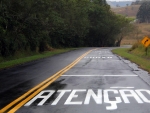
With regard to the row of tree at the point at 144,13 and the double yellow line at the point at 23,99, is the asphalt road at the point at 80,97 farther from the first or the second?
the row of tree at the point at 144,13

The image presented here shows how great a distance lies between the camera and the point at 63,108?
26.4ft

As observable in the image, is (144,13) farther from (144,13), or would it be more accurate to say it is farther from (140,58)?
(140,58)

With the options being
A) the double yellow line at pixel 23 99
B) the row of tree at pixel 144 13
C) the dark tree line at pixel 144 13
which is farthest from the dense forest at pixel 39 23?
the dark tree line at pixel 144 13

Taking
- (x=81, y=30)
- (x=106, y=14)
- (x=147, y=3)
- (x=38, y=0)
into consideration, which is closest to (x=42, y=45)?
(x=38, y=0)

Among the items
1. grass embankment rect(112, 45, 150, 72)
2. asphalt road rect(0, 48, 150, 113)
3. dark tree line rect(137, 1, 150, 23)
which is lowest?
grass embankment rect(112, 45, 150, 72)

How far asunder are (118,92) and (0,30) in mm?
15328

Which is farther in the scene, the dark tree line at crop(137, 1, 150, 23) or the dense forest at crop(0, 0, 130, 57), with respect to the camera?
the dark tree line at crop(137, 1, 150, 23)

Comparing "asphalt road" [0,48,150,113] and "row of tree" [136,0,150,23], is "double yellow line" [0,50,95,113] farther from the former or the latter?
"row of tree" [136,0,150,23]

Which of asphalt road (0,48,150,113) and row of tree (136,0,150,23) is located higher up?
row of tree (136,0,150,23)

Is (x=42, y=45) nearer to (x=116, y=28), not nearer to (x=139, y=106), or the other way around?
(x=139, y=106)

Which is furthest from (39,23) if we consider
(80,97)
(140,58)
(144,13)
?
(144,13)

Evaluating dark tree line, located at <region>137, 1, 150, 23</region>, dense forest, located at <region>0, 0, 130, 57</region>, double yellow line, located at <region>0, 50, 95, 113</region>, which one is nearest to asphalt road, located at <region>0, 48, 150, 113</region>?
double yellow line, located at <region>0, 50, 95, 113</region>

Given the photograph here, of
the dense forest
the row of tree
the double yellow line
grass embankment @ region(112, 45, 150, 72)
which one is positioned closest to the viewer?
the double yellow line

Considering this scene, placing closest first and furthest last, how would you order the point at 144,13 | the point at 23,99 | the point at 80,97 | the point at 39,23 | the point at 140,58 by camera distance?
1. the point at 23,99
2. the point at 80,97
3. the point at 39,23
4. the point at 140,58
5. the point at 144,13
